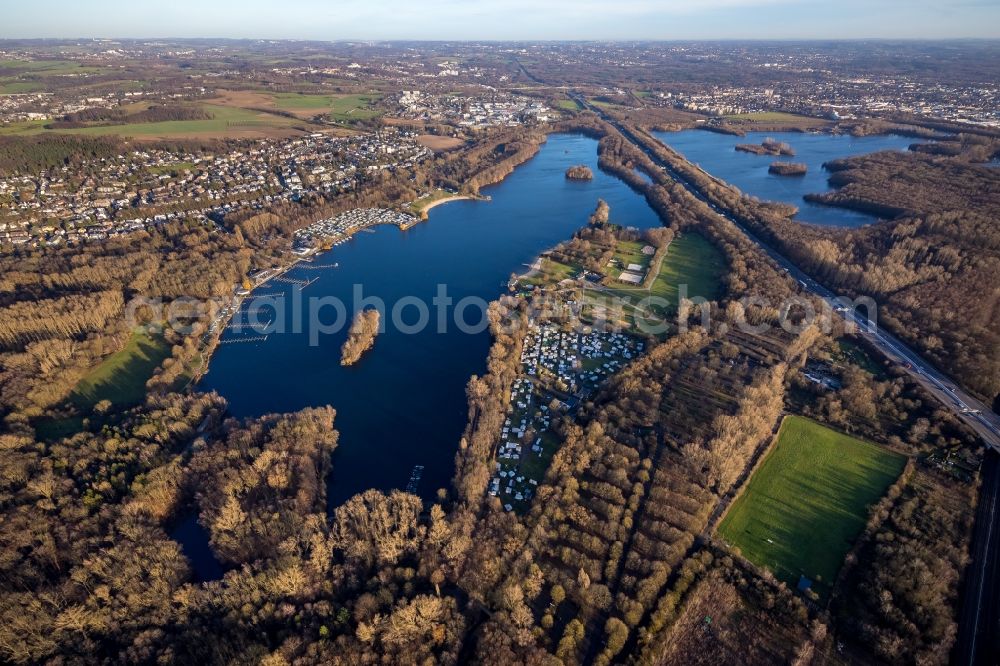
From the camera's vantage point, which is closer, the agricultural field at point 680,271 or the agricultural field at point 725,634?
the agricultural field at point 725,634

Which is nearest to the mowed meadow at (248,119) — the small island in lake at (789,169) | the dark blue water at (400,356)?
the dark blue water at (400,356)

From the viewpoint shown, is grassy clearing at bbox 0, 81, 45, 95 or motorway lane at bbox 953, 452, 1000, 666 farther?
grassy clearing at bbox 0, 81, 45, 95

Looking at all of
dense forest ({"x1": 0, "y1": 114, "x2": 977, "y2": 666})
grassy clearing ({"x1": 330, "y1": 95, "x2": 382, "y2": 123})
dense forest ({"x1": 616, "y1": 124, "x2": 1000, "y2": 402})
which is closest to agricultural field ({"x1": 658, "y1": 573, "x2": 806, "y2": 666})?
dense forest ({"x1": 0, "y1": 114, "x2": 977, "y2": 666})

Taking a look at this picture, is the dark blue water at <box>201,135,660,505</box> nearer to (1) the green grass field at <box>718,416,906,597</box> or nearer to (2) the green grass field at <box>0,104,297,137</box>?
(1) the green grass field at <box>718,416,906,597</box>

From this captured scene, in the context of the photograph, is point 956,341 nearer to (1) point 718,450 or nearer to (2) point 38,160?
(1) point 718,450

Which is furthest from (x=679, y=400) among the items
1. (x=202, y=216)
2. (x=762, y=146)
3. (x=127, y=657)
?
(x=762, y=146)

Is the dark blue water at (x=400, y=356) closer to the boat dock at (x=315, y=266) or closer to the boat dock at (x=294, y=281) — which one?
the boat dock at (x=315, y=266)
